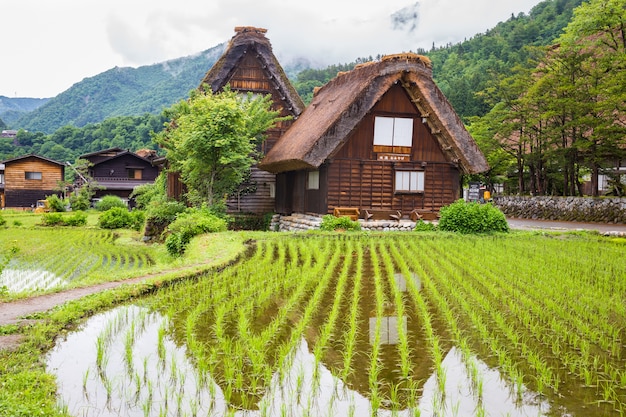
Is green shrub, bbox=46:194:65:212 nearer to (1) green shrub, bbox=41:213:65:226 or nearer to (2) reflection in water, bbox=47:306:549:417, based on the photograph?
(1) green shrub, bbox=41:213:65:226

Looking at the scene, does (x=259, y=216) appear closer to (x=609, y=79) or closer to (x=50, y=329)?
(x=609, y=79)

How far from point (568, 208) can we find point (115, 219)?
719 inches

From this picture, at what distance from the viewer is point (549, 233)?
14414 mm

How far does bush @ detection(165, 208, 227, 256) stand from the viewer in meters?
13.0

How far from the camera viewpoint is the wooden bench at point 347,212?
15.7 metres

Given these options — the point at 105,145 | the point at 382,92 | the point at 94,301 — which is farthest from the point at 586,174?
the point at 105,145

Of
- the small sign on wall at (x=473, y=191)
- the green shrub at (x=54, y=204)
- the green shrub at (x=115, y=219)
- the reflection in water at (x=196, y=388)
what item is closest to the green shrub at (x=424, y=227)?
the reflection in water at (x=196, y=388)

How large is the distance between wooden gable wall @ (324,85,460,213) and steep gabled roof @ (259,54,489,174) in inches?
13.6

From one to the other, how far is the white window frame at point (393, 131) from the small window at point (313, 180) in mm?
2132

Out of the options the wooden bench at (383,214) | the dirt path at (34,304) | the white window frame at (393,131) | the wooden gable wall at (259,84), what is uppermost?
the wooden gable wall at (259,84)

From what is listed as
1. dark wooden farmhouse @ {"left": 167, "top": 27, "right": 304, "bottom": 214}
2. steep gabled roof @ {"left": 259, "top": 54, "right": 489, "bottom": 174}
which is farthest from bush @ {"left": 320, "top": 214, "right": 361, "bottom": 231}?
dark wooden farmhouse @ {"left": 167, "top": 27, "right": 304, "bottom": 214}

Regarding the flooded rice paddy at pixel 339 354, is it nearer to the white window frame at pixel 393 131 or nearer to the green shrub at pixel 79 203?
the white window frame at pixel 393 131

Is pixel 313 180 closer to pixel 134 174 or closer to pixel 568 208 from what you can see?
pixel 568 208

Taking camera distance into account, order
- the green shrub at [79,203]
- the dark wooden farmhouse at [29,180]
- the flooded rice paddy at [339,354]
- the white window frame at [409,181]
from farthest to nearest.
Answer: the dark wooden farmhouse at [29,180]
the green shrub at [79,203]
the white window frame at [409,181]
the flooded rice paddy at [339,354]
